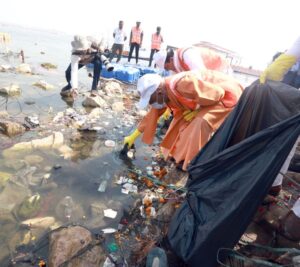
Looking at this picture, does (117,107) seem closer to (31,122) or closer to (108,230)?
(31,122)

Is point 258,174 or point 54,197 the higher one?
point 258,174

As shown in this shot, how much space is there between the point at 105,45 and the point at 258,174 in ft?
18.5

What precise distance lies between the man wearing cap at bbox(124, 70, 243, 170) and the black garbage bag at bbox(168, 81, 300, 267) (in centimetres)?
61

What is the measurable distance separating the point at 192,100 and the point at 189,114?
22 centimetres

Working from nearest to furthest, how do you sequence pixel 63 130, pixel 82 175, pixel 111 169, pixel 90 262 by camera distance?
pixel 90 262
pixel 82 175
pixel 111 169
pixel 63 130

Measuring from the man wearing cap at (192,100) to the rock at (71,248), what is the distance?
1165 mm

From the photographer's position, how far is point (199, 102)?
104 inches

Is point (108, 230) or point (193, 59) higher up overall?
point (193, 59)

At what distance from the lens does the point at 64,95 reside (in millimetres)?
6176

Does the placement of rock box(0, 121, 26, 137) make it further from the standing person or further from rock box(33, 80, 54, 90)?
the standing person

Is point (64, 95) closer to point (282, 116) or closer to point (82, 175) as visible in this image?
point (82, 175)

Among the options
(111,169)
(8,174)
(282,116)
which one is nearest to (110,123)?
(111,169)

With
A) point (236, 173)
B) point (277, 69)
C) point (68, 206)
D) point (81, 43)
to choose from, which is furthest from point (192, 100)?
point (81, 43)

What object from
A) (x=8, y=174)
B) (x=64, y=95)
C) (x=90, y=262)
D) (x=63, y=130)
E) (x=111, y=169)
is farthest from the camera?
(x=64, y=95)
